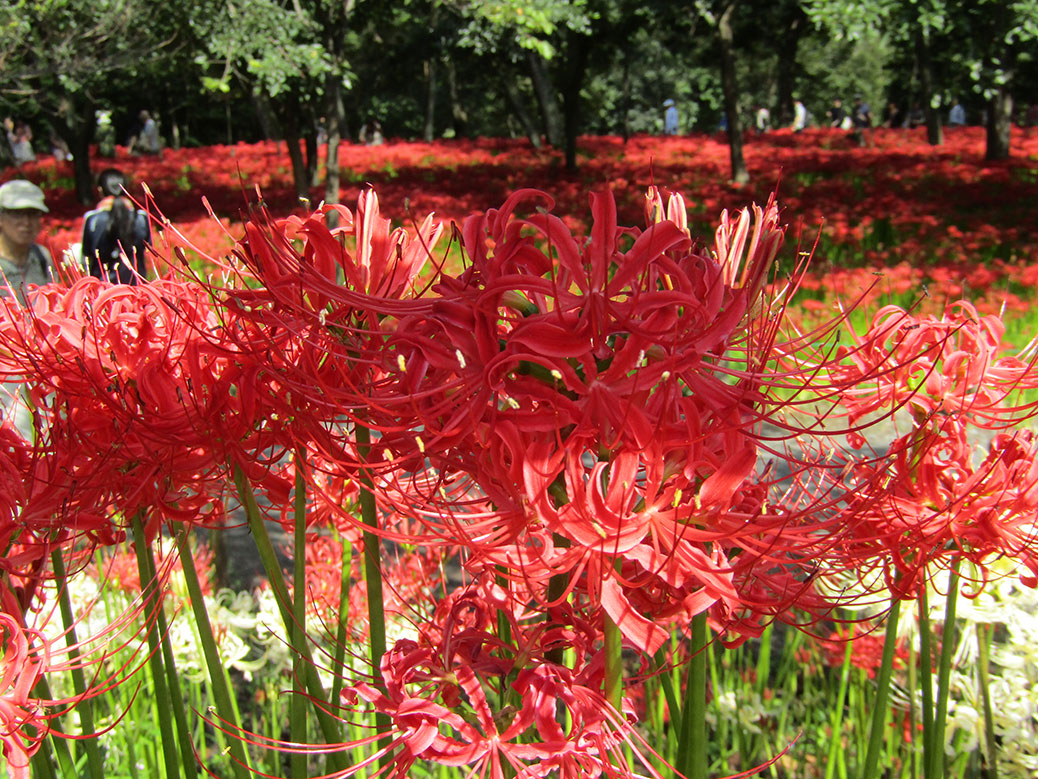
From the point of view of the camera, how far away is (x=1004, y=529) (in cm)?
119

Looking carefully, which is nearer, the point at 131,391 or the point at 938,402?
the point at 131,391

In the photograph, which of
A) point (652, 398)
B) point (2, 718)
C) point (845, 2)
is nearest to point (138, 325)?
point (2, 718)

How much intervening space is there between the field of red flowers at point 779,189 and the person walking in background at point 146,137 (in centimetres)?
123

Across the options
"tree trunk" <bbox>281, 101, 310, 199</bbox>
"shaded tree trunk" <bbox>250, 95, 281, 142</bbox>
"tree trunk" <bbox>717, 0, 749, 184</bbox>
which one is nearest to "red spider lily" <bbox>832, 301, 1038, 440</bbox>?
"tree trunk" <bbox>281, 101, 310, 199</bbox>

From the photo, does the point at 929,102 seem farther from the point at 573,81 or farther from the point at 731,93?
the point at 573,81

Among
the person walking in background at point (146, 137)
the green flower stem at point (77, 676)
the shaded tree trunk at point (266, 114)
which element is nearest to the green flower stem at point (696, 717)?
the green flower stem at point (77, 676)

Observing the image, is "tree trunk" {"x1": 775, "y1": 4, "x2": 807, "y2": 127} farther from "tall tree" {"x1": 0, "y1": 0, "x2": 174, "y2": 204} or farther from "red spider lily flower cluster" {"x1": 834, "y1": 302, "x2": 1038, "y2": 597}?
"red spider lily flower cluster" {"x1": 834, "y1": 302, "x2": 1038, "y2": 597}

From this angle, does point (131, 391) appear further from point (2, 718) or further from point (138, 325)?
point (2, 718)

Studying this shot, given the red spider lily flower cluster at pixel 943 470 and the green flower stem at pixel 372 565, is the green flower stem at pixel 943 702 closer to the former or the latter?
the red spider lily flower cluster at pixel 943 470

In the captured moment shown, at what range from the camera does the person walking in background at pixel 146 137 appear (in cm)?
2156

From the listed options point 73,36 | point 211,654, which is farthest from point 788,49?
point 211,654

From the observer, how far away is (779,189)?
619 cm

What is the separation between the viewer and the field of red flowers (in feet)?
27.0

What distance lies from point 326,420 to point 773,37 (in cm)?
1829
